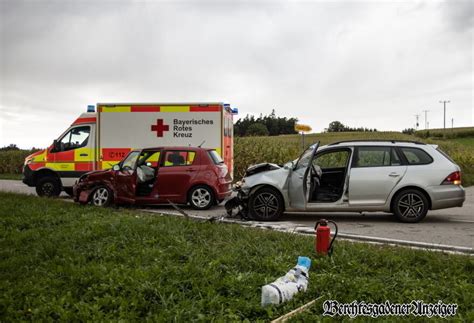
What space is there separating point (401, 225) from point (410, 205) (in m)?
0.50

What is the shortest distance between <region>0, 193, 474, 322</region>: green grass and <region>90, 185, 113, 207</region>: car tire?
3.70m

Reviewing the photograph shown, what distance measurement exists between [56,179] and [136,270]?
31.7ft

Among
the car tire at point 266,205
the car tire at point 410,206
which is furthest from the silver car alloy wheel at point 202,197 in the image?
the car tire at point 410,206

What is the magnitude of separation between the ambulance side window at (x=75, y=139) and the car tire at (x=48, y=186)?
975 millimetres

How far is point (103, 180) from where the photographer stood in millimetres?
10570

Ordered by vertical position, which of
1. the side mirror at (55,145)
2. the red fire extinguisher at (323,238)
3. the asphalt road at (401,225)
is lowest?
the asphalt road at (401,225)

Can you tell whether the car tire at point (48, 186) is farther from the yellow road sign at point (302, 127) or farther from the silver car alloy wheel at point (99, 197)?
the yellow road sign at point (302, 127)

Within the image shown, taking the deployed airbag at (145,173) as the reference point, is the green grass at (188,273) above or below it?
below

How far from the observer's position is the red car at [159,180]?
10.6 m

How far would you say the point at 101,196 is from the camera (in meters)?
10.6

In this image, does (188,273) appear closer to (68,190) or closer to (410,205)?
(410,205)

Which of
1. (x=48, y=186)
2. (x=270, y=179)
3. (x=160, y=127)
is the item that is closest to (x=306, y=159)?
(x=270, y=179)

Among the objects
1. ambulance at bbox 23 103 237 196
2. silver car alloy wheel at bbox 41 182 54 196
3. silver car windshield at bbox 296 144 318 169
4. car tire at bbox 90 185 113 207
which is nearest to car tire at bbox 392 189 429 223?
silver car windshield at bbox 296 144 318 169

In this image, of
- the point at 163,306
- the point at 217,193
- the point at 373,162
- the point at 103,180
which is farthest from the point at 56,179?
the point at 163,306
